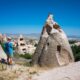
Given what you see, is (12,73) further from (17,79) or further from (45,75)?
(45,75)

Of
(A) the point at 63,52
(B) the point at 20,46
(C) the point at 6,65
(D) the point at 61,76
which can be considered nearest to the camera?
(D) the point at 61,76

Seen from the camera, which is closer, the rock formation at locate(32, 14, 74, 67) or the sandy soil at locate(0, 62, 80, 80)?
the sandy soil at locate(0, 62, 80, 80)

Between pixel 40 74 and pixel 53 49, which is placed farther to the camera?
pixel 53 49

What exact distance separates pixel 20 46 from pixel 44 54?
39832 mm

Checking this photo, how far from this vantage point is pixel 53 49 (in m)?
16.3

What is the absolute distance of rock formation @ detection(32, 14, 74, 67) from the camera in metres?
16.2

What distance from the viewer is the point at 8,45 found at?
1562 cm

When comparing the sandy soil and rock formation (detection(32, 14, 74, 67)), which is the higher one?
rock formation (detection(32, 14, 74, 67))

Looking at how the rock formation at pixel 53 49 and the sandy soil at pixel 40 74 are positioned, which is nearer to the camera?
the sandy soil at pixel 40 74

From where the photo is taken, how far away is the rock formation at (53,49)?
1619 centimetres

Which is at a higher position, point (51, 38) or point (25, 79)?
point (51, 38)

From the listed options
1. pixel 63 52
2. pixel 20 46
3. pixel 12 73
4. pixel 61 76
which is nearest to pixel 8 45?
pixel 12 73

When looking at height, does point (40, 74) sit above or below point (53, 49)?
below

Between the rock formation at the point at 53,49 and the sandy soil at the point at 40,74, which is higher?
the rock formation at the point at 53,49
